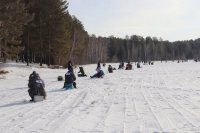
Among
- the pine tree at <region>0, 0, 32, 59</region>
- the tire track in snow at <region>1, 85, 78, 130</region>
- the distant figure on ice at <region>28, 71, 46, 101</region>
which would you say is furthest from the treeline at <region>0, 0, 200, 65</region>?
the tire track in snow at <region>1, 85, 78, 130</region>

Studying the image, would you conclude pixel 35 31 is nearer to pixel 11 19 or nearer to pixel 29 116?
pixel 11 19

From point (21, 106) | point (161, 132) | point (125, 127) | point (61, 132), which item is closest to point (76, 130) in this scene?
point (61, 132)

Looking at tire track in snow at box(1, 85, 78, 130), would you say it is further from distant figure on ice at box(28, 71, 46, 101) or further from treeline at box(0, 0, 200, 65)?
treeline at box(0, 0, 200, 65)

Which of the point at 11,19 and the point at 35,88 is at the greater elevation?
the point at 11,19

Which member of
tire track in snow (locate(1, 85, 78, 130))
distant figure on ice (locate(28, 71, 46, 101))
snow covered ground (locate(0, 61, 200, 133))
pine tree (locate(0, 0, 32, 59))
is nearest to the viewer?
snow covered ground (locate(0, 61, 200, 133))

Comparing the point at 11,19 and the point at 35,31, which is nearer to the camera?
the point at 11,19

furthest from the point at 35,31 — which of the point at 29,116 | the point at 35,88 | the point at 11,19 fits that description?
the point at 29,116

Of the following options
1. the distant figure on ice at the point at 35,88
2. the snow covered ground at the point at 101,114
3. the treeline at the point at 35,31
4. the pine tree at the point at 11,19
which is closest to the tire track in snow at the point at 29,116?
the snow covered ground at the point at 101,114

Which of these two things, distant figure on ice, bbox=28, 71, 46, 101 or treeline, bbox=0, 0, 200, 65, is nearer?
distant figure on ice, bbox=28, 71, 46, 101

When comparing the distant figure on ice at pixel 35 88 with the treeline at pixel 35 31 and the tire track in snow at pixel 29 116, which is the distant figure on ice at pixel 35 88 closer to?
the tire track in snow at pixel 29 116

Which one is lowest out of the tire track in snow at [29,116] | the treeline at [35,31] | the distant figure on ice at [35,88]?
the tire track in snow at [29,116]

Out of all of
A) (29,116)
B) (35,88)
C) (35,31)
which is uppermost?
(35,31)

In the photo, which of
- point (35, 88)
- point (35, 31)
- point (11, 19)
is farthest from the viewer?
point (35, 31)

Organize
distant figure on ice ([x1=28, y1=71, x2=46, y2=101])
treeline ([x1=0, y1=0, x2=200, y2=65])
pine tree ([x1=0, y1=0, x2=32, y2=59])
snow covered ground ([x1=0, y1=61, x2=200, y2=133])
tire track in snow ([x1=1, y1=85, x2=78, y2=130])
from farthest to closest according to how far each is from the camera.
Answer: treeline ([x1=0, y1=0, x2=200, y2=65]) < pine tree ([x1=0, y1=0, x2=32, y2=59]) < distant figure on ice ([x1=28, y1=71, x2=46, y2=101]) < tire track in snow ([x1=1, y1=85, x2=78, y2=130]) < snow covered ground ([x1=0, y1=61, x2=200, y2=133])
